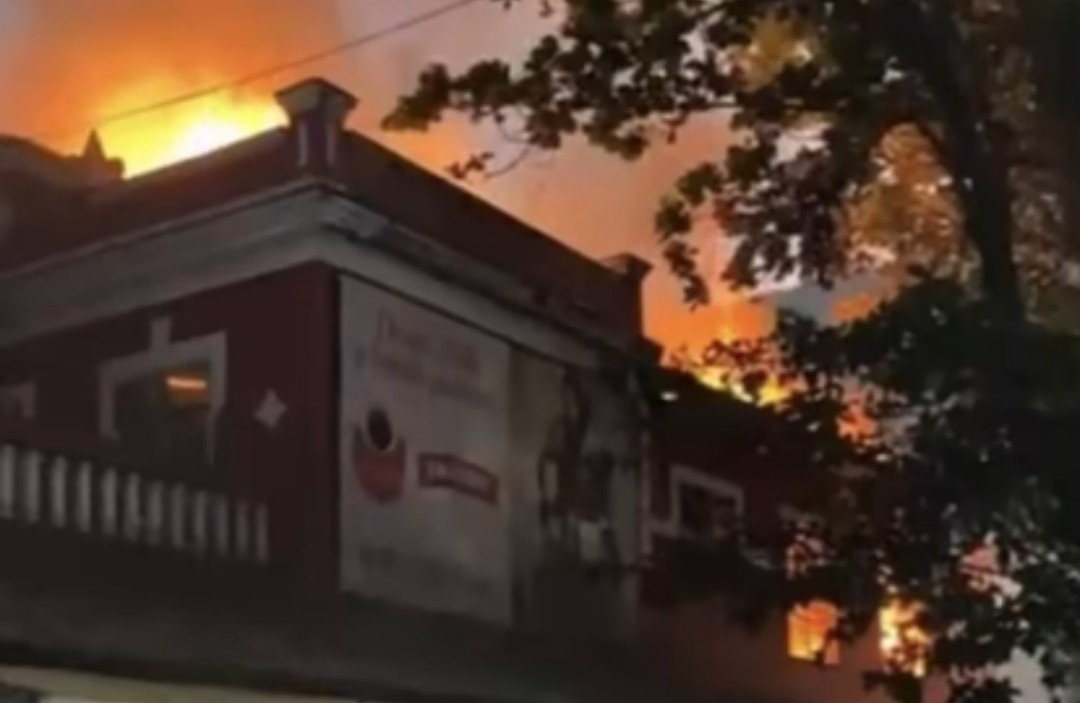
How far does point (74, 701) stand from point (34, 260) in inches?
181

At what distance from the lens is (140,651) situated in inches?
432

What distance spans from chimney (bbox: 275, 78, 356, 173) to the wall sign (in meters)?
0.76

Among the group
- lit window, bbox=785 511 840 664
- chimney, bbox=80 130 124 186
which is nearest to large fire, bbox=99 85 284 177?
chimney, bbox=80 130 124 186

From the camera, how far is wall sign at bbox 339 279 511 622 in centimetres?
1306

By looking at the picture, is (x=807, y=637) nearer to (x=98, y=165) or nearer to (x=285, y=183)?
(x=98, y=165)

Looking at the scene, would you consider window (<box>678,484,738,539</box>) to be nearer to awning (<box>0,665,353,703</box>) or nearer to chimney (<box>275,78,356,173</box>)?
chimney (<box>275,78,356,173</box>)

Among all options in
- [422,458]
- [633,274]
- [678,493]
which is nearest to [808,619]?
[678,493]

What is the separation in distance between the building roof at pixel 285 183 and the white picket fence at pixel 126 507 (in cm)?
209

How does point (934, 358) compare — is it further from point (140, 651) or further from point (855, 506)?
point (140, 651)

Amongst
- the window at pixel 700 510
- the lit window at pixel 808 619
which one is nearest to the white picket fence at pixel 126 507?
the lit window at pixel 808 619

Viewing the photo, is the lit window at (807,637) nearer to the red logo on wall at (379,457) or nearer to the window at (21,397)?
the red logo on wall at (379,457)

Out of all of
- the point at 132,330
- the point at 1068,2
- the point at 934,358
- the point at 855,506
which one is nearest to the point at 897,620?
the point at 855,506

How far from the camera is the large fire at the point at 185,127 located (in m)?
17.0

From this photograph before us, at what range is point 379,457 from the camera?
13242 mm
